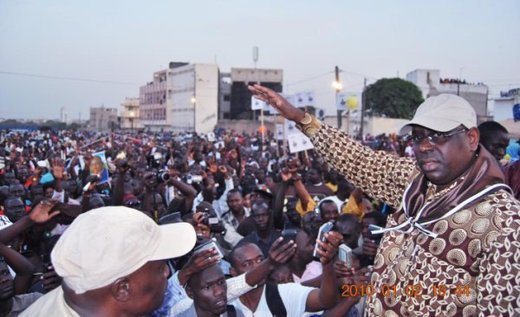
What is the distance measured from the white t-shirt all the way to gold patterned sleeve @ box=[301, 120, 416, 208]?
2.96 feet

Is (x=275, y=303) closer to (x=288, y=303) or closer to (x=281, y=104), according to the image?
(x=288, y=303)

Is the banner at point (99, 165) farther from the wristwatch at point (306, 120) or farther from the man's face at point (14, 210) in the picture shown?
the wristwatch at point (306, 120)

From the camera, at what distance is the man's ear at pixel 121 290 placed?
148 cm

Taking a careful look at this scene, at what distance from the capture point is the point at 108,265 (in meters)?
1.42

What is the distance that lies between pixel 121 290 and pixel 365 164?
4.94ft

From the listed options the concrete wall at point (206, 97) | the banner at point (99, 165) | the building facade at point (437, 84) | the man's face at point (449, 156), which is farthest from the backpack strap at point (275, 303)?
the concrete wall at point (206, 97)

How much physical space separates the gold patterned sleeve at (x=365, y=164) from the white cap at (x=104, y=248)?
129 cm

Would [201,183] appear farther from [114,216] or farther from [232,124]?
[232,124]

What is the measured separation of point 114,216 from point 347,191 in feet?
18.5

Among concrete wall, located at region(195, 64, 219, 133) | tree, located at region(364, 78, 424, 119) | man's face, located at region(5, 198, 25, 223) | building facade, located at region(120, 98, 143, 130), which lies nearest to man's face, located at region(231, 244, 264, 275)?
man's face, located at region(5, 198, 25, 223)

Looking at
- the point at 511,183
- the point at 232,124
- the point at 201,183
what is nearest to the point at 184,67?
the point at 232,124

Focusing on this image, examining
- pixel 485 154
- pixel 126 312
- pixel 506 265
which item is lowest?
pixel 126 312

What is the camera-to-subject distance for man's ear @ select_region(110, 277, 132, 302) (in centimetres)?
148

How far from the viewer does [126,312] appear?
5.06 ft
